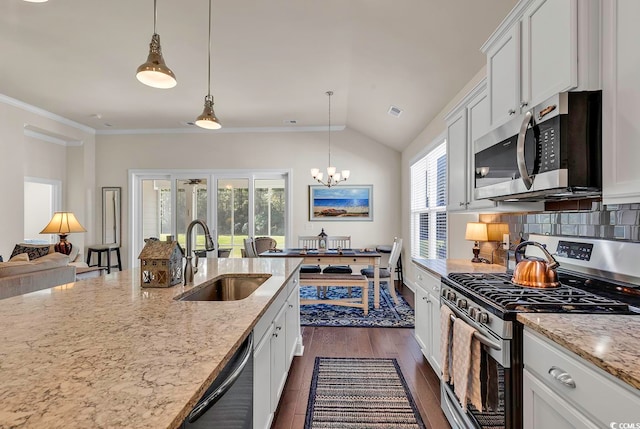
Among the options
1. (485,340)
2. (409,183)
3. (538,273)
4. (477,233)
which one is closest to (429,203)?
(409,183)

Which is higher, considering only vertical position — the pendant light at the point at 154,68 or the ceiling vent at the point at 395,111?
the ceiling vent at the point at 395,111

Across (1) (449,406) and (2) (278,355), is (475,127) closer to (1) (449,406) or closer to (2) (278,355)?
(1) (449,406)

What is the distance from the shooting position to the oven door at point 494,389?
130 cm

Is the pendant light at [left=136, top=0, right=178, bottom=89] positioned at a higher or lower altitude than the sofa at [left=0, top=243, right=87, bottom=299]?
higher

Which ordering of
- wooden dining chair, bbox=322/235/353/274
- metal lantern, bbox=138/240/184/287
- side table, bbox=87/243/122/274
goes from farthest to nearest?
1. side table, bbox=87/243/122/274
2. wooden dining chair, bbox=322/235/353/274
3. metal lantern, bbox=138/240/184/287

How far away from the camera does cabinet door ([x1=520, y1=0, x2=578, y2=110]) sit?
138 cm

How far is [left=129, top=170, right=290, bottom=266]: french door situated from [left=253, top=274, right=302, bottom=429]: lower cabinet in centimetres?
435

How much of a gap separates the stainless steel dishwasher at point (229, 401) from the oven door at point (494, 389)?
101cm

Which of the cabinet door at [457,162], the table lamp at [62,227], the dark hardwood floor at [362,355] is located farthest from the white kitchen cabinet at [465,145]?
the table lamp at [62,227]

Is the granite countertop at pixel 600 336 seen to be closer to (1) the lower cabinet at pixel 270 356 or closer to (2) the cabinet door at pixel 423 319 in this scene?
(1) the lower cabinet at pixel 270 356

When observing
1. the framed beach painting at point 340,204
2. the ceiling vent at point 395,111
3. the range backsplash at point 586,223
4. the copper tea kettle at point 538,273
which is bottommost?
the copper tea kettle at point 538,273

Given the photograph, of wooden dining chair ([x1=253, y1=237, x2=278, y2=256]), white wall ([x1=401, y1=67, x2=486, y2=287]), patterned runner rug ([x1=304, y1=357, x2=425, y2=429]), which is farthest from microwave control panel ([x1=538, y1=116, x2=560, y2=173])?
wooden dining chair ([x1=253, y1=237, x2=278, y2=256])

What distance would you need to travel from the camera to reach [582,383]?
947 mm

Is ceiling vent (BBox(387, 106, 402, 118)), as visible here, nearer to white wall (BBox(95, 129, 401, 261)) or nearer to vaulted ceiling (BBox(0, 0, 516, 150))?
vaulted ceiling (BBox(0, 0, 516, 150))
